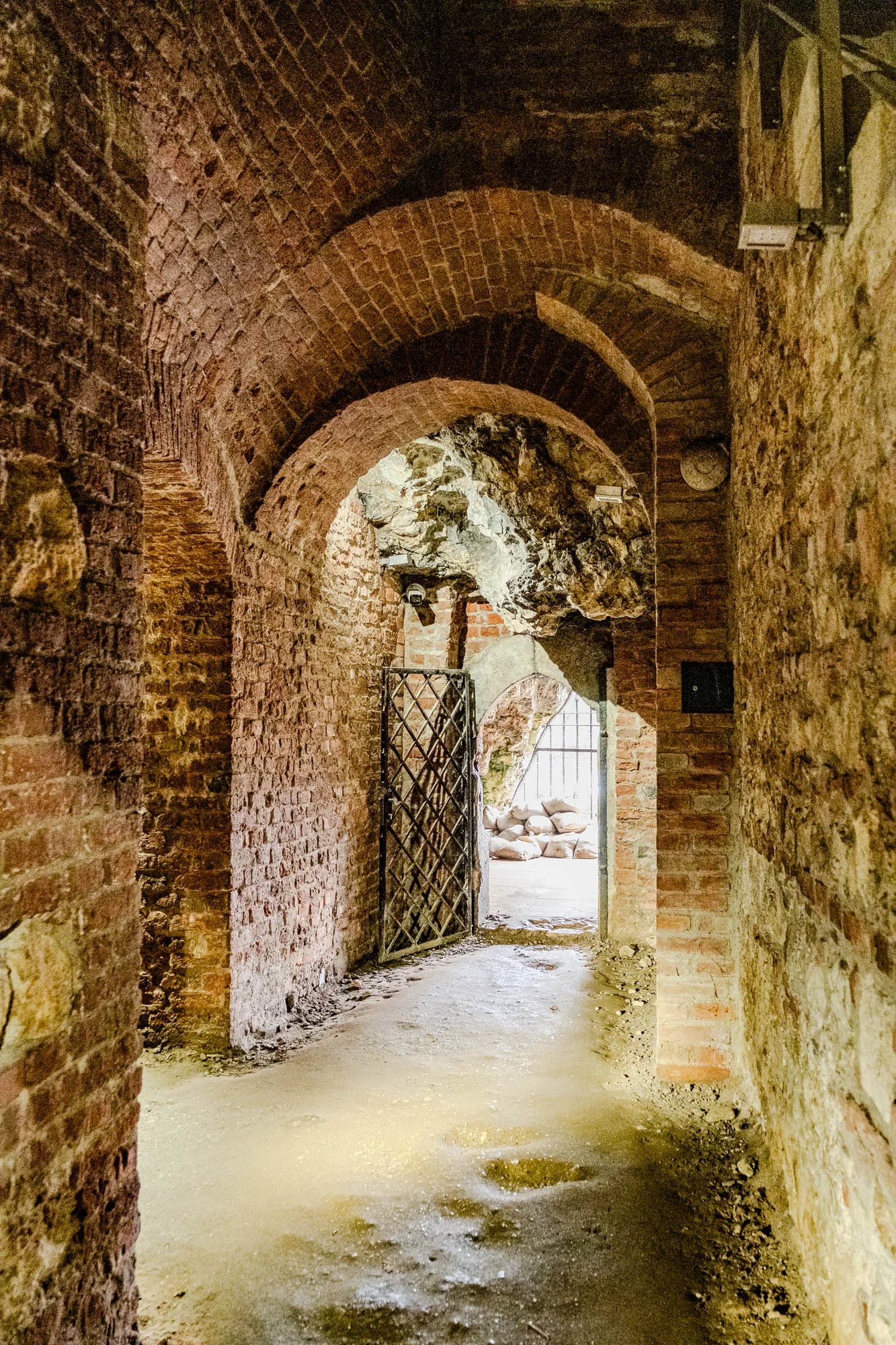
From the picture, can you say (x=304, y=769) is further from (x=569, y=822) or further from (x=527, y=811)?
(x=527, y=811)

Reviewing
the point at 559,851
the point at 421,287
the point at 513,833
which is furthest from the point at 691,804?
the point at 513,833

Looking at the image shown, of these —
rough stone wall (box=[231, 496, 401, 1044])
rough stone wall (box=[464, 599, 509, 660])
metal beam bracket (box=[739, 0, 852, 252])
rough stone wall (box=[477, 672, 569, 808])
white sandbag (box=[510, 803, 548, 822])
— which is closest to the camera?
metal beam bracket (box=[739, 0, 852, 252])

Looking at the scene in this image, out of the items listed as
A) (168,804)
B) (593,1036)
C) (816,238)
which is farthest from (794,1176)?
(168,804)

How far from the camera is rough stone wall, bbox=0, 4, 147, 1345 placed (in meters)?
1.69

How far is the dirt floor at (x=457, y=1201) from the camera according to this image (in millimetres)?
2369

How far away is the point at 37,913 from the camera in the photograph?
68.9 inches

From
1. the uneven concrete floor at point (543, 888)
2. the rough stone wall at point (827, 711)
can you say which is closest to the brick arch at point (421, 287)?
the rough stone wall at point (827, 711)

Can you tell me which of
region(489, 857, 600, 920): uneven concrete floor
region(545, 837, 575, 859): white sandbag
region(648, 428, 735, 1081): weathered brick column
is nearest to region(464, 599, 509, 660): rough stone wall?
region(489, 857, 600, 920): uneven concrete floor

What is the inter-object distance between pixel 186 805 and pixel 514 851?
8.64 metres

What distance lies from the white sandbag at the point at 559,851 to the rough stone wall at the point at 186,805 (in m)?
8.92

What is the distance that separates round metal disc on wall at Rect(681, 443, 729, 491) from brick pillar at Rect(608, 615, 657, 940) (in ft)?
10.6

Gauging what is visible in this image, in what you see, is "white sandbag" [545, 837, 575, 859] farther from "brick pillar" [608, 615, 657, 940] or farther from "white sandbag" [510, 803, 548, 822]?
"brick pillar" [608, 615, 657, 940]

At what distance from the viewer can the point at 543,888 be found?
1021 centimetres

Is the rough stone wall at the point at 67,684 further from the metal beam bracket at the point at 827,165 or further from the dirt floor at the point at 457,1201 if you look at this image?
the metal beam bracket at the point at 827,165
